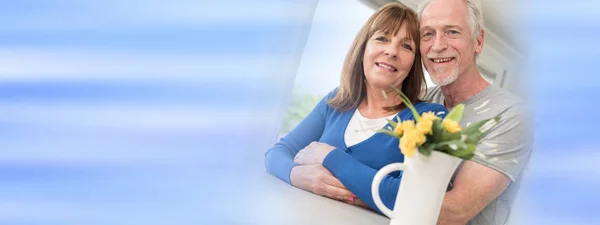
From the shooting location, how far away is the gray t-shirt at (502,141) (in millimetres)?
1157

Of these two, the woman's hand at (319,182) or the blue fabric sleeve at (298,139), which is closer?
the woman's hand at (319,182)

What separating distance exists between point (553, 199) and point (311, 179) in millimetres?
480

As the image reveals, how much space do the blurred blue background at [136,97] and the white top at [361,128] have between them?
221 millimetres

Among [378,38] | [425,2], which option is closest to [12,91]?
[378,38]

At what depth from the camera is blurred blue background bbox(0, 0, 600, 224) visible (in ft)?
4.98

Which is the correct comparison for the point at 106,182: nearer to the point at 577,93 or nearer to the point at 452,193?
the point at 452,193

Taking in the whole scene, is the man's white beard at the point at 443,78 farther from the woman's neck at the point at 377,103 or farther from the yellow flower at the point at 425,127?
the yellow flower at the point at 425,127

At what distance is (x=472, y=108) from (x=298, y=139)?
15.2 inches

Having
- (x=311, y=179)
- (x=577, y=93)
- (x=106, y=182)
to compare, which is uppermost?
(x=577, y=93)

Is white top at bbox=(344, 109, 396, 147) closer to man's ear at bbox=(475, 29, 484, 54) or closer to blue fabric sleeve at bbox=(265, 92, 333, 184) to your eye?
blue fabric sleeve at bbox=(265, 92, 333, 184)

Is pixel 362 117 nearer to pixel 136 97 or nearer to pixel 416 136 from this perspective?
pixel 416 136

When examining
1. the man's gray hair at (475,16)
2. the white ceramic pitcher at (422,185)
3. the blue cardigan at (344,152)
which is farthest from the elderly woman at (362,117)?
the white ceramic pitcher at (422,185)

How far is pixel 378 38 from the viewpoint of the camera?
130 centimetres

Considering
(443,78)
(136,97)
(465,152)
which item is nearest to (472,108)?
(443,78)
